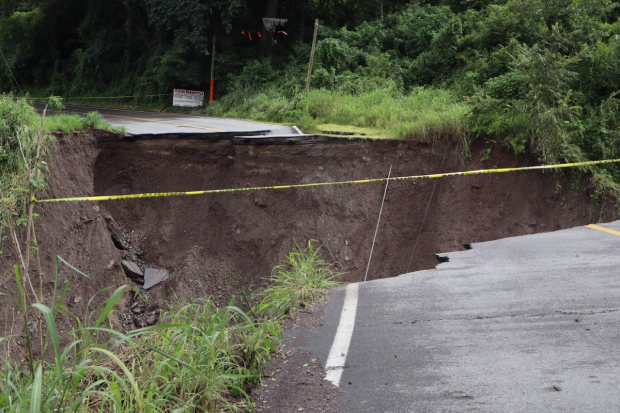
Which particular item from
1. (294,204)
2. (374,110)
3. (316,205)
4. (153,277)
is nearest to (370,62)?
(374,110)

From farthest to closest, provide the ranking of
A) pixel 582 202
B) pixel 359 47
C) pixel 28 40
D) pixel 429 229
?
pixel 28 40 < pixel 359 47 < pixel 429 229 < pixel 582 202

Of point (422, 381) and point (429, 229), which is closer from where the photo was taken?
point (422, 381)

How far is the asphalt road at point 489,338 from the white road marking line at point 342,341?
4 centimetres

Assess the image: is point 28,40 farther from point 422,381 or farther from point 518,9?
point 422,381

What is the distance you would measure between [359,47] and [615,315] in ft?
69.2

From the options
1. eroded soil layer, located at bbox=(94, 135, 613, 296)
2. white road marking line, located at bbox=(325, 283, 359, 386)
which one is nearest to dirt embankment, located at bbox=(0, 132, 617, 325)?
eroded soil layer, located at bbox=(94, 135, 613, 296)

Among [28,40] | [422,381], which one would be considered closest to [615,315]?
[422,381]

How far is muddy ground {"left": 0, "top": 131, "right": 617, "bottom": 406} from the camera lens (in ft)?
42.0

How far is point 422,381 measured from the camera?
146 inches

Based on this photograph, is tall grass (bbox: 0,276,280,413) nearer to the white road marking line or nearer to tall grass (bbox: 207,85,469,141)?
the white road marking line

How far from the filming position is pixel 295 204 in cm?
1345

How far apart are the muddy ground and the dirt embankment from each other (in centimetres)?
2

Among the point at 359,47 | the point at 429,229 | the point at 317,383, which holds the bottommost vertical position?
the point at 429,229

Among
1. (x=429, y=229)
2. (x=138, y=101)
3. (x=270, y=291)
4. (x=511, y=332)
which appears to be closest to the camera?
(x=511, y=332)
